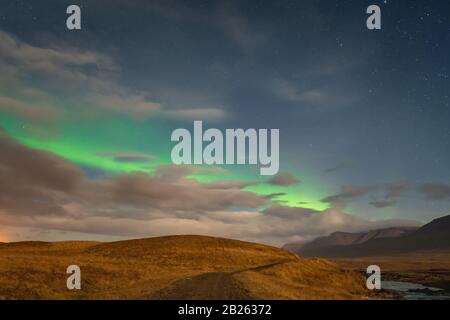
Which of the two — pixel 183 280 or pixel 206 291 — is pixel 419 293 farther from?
pixel 206 291

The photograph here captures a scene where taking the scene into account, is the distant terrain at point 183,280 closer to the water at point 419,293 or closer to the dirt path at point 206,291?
the dirt path at point 206,291

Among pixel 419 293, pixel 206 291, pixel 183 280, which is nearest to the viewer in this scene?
pixel 206 291

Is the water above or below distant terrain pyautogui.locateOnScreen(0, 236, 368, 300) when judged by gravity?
below

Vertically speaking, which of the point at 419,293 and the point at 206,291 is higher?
the point at 206,291

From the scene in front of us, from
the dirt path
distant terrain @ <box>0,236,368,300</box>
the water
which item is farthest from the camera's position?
the water

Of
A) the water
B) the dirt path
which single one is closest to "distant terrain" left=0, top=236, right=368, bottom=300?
the dirt path

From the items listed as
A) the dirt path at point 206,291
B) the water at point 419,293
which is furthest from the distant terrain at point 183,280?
the water at point 419,293

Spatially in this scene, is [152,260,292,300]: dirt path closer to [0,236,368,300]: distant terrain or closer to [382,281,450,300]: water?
[0,236,368,300]: distant terrain

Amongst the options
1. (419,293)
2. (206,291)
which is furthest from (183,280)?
(419,293)

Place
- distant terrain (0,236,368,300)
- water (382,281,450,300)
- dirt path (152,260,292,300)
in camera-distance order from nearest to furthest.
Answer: dirt path (152,260,292,300), distant terrain (0,236,368,300), water (382,281,450,300)

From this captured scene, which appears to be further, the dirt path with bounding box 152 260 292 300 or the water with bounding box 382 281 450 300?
the water with bounding box 382 281 450 300

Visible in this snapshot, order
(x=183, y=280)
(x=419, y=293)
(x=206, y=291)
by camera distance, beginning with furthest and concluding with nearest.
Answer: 1. (x=419, y=293)
2. (x=183, y=280)
3. (x=206, y=291)

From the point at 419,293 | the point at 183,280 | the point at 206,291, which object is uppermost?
the point at 206,291
